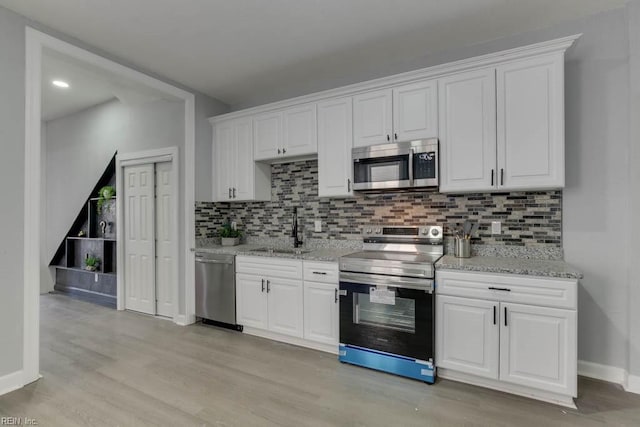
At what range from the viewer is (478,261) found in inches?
102

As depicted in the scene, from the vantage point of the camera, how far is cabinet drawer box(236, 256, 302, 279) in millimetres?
3199

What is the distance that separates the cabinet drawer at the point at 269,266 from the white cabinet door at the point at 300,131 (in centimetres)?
117

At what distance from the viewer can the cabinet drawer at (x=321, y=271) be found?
300cm

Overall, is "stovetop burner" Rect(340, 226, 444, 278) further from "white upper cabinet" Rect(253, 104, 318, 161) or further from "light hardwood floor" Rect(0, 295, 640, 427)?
"white upper cabinet" Rect(253, 104, 318, 161)

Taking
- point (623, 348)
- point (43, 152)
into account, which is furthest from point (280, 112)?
point (43, 152)

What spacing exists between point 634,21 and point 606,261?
178 cm

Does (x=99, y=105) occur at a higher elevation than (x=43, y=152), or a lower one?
higher

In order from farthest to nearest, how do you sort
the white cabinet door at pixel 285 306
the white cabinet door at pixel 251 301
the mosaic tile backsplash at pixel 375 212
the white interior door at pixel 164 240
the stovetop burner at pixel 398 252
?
the white interior door at pixel 164 240
the white cabinet door at pixel 251 301
the white cabinet door at pixel 285 306
the mosaic tile backsplash at pixel 375 212
the stovetop burner at pixel 398 252

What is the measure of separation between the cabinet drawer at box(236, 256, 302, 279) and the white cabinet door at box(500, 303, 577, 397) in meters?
1.78

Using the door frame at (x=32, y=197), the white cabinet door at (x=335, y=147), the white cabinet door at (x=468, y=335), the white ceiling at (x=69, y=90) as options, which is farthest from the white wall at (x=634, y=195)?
the white ceiling at (x=69, y=90)

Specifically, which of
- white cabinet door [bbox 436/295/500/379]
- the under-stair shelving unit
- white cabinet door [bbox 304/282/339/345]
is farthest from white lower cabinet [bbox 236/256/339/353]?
the under-stair shelving unit

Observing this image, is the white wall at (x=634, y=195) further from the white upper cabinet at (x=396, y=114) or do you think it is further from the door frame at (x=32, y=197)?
the door frame at (x=32, y=197)

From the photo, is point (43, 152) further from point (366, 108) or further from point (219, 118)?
point (366, 108)

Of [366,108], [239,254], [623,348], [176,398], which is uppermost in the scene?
[366,108]
